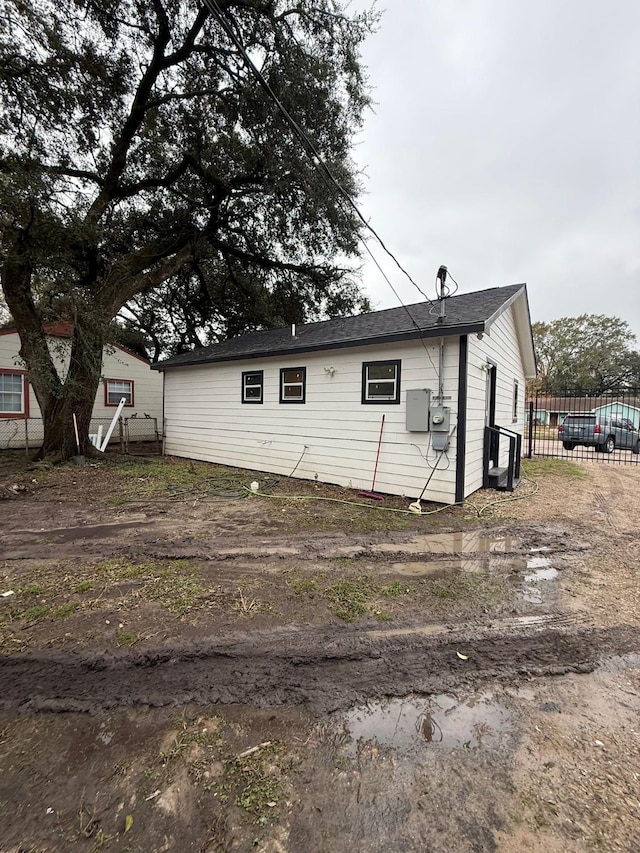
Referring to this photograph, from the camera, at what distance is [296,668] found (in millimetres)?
2270

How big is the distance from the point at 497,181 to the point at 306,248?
6.62m

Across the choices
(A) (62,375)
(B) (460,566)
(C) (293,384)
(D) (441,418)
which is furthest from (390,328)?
(A) (62,375)

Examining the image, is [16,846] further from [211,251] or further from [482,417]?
[211,251]

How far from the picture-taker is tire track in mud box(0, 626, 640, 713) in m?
2.02

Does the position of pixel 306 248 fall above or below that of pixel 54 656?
above

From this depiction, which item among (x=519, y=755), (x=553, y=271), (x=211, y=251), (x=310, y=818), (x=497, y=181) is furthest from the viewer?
(x=553, y=271)

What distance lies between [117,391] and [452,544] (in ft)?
45.5

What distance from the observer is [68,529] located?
16.0 feet

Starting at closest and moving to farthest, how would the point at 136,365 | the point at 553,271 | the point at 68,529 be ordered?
1. the point at 68,529
2. the point at 136,365
3. the point at 553,271

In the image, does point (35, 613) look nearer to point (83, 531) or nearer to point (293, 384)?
point (83, 531)

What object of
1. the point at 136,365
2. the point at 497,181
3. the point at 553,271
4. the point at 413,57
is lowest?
the point at 136,365

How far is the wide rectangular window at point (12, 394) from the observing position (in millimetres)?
11883

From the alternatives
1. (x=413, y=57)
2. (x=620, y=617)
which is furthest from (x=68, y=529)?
(x=413, y=57)

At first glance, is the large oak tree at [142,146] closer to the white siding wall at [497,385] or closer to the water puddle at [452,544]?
the white siding wall at [497,385]
